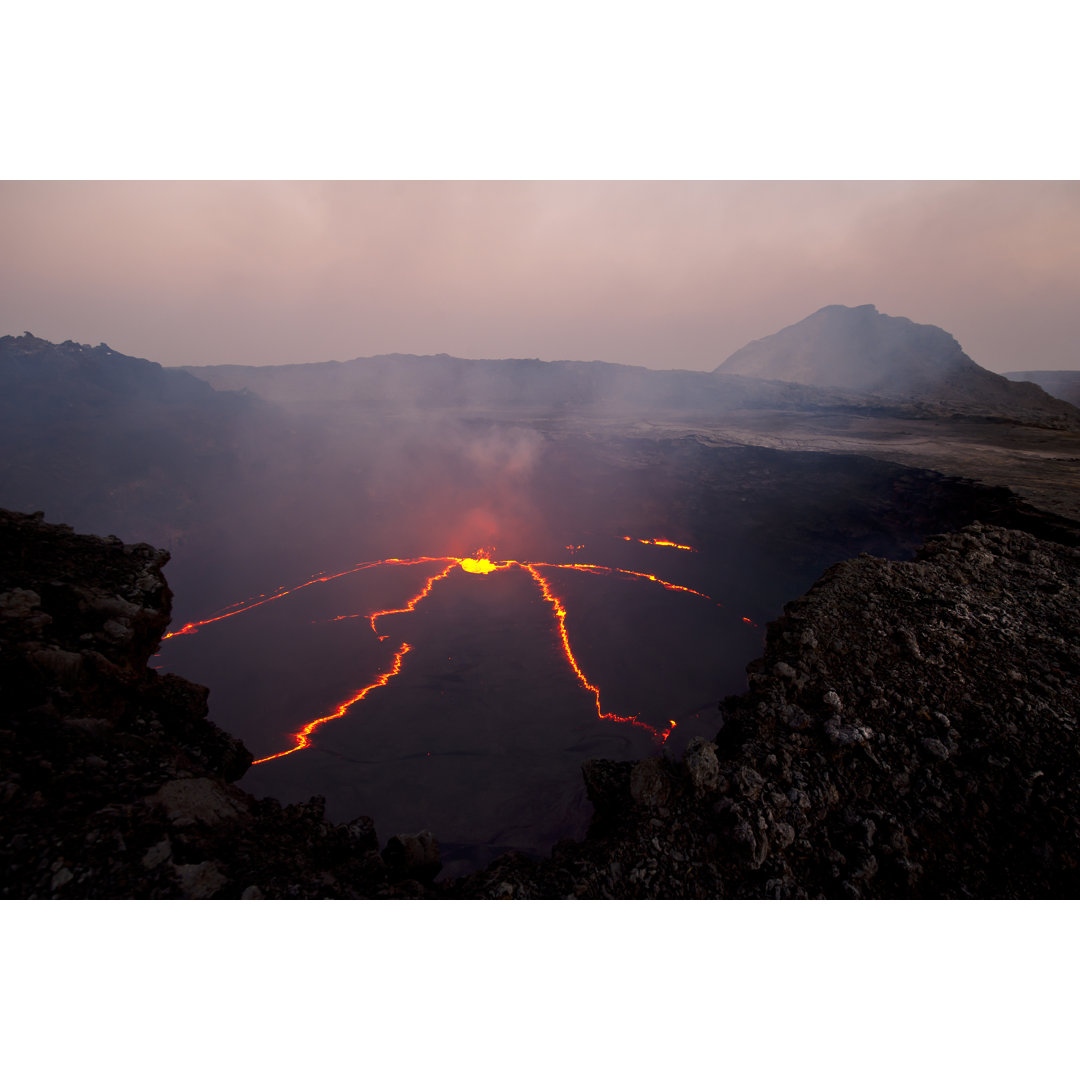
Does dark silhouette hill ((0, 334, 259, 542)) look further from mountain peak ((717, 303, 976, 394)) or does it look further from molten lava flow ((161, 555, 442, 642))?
mountain peak ((717, 303, 976, 394))

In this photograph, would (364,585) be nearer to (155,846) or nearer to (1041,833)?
(155,846)

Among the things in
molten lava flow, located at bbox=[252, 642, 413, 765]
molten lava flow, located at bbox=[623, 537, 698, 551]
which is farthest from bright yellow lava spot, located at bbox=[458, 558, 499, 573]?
molten lava flow, located at bbox=[623, 537, 698, 551]

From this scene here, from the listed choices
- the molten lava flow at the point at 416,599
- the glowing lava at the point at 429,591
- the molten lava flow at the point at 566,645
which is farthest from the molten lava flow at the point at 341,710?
the molten lava flow at the point at 566,645

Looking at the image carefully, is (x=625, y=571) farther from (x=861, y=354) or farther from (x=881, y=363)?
(x=861, y=354)

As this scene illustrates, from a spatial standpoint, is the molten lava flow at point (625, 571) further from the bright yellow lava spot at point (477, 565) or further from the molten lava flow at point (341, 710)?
the molten lava flow at point (341, 710)

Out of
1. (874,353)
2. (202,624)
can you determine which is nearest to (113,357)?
(202,624)
